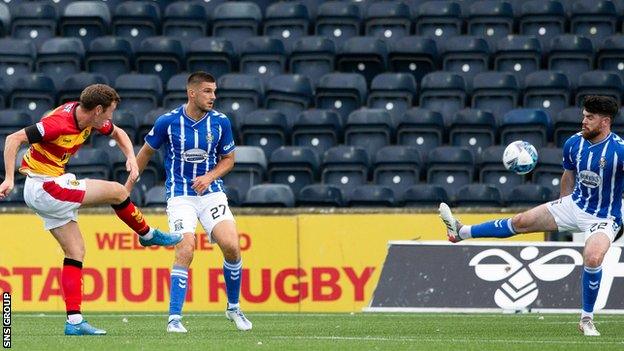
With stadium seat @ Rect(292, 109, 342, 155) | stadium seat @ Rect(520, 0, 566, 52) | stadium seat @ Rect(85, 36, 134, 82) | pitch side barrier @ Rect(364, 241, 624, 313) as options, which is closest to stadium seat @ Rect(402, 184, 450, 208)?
stadium seat @ Rect(292, 109, 342, 155)

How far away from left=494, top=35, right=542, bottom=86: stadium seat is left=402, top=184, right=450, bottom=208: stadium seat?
11.6 ft

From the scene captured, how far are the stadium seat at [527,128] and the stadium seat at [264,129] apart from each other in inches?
123

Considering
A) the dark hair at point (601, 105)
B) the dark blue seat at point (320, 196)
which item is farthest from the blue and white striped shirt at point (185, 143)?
the dark blue seat at point (320, 196)

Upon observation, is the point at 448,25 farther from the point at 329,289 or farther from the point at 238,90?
the point at 329,289

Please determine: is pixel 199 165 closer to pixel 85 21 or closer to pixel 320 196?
pixel 320 196

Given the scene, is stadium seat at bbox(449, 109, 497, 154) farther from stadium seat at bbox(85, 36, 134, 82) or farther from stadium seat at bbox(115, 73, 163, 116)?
stadium seat at bbox(85, 36, 134, 82)

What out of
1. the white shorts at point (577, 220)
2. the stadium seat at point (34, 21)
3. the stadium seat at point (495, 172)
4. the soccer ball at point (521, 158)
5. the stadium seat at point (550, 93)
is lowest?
the stadium seat at point (495, 172)

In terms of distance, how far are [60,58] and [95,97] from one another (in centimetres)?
1011

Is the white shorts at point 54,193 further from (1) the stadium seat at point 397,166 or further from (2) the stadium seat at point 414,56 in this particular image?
(2) the stadium seat at point 414,56

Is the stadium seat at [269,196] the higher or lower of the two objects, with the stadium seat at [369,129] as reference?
lower

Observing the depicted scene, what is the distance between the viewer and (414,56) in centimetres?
2119

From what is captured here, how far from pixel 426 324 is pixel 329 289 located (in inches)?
129

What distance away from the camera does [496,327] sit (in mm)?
13078

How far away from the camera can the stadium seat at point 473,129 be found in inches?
771
